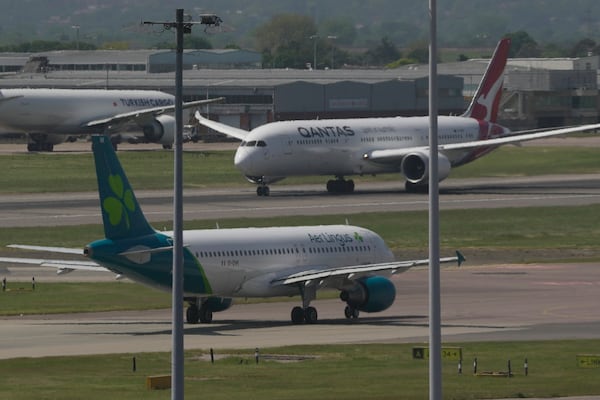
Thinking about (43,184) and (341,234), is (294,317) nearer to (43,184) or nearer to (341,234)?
(341,234)

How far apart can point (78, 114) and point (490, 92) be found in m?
56.1

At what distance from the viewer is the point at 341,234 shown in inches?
2746

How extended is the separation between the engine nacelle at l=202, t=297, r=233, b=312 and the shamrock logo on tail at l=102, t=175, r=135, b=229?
7.16 meters

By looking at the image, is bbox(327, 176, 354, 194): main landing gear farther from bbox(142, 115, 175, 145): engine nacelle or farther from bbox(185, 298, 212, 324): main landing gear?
bbox(185, 298, 212, 324): main landing gear

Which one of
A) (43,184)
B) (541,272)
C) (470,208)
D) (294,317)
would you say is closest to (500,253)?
(541,272)

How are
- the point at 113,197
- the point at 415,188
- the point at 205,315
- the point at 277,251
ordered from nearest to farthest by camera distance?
the point at 113,197 → the point at 205,315 → the point at 277,251 → the point at 415,188

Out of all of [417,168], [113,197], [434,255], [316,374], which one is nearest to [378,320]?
[113,197]

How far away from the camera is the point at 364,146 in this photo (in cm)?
12544

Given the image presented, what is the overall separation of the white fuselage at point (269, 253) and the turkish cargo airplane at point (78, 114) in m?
104

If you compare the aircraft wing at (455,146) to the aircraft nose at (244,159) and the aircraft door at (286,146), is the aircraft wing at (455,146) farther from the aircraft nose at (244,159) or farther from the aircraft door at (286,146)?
the aircraft nose at (244,159)

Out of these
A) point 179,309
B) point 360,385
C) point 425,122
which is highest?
point 425,122

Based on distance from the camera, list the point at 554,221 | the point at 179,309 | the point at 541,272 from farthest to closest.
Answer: the point at 554,221
the point at 541,272
the point at 179,309

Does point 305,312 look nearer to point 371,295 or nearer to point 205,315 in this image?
point 371,295

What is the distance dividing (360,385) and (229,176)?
98044 millimetres
